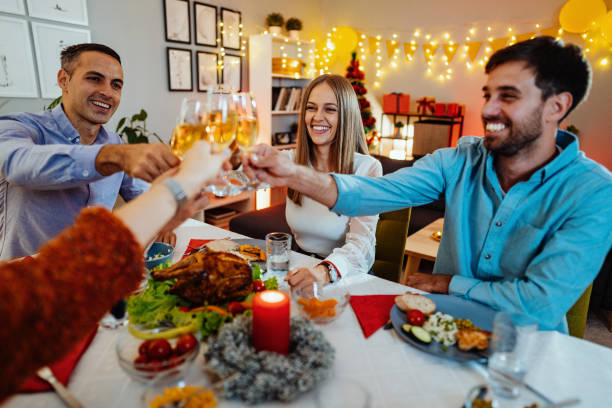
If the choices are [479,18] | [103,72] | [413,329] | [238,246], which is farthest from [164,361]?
[479,18]

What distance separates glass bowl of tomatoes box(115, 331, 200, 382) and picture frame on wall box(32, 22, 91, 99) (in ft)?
9.06

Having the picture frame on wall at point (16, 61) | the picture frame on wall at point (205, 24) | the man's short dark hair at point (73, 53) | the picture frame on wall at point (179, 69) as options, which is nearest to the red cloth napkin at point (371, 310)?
the man's short dark hair at point (73, 53)

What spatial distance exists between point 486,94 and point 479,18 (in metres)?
4.07

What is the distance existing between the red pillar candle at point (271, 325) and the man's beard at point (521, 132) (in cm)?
93

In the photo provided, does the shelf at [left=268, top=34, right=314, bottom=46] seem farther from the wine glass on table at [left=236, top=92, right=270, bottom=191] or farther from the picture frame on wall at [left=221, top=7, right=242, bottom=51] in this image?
the wine glass on table at [left=236, top=92, right=270, bottom=191]

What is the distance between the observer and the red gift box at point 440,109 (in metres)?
4.79

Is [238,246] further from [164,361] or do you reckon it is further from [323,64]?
[323,64]

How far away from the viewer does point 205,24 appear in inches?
156

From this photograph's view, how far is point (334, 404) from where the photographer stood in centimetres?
74

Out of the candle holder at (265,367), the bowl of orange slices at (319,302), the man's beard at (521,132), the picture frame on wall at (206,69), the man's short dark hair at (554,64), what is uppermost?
the picture frame on wall at (206,69)

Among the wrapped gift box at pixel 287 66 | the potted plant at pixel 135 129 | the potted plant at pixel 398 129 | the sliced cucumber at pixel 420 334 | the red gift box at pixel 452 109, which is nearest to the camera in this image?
the sliced cucumber at pixel 420 334

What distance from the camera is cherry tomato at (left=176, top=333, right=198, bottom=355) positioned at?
2.63 feet

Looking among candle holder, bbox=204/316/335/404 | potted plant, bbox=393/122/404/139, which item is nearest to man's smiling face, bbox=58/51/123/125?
candle holder, bbox=204/316/335/404

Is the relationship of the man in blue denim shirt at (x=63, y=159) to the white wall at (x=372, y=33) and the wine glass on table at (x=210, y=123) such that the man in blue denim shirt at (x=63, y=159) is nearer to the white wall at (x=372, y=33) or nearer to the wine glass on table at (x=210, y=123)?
the wine glass on table at (x=210, y=123)
